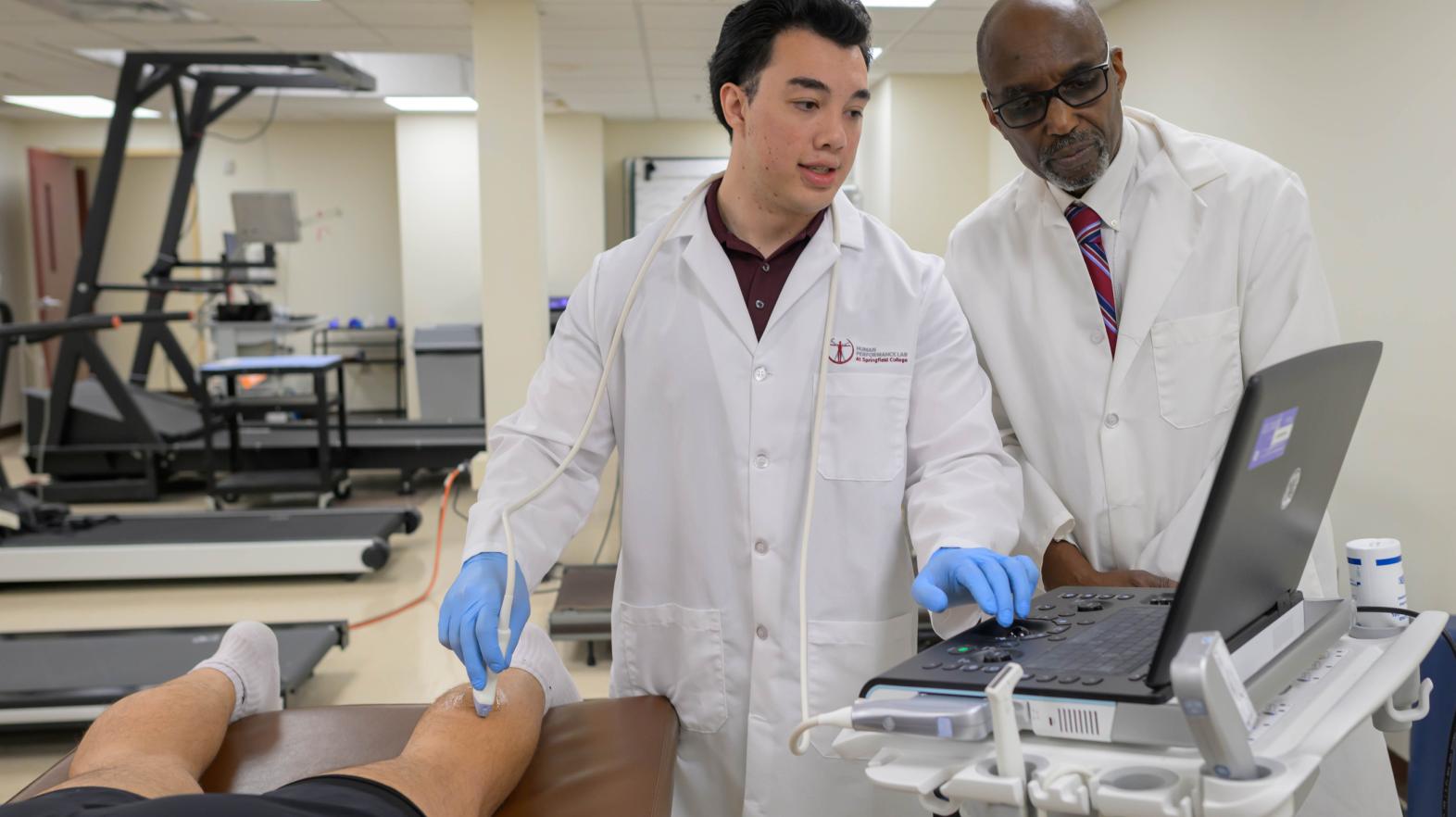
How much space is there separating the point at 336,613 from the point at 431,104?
5113 millimetres

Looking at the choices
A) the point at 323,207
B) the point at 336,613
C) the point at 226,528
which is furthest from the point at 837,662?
the point at 323,207

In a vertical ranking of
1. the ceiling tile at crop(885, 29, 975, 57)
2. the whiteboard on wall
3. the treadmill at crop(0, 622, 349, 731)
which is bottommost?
the treadmill at crop(0, 622, 349, 731)

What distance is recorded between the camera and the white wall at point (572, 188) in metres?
8.88

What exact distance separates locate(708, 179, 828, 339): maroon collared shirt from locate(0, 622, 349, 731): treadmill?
1.63m

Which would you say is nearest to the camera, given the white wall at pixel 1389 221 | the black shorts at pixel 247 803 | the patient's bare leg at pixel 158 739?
the black shorts at pixel 247 803

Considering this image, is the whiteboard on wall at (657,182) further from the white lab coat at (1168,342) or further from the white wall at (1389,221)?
the white lab coat at (1168,342)

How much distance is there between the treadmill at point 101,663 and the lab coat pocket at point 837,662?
5.22 ft

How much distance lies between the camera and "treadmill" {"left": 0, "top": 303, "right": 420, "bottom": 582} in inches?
164

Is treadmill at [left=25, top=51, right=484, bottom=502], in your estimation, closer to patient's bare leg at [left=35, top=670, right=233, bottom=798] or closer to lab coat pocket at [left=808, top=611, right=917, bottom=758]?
patient's bare leg at [left=35, top=670, right=233, bottom=798]

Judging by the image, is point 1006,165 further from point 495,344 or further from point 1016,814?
point 1016,814

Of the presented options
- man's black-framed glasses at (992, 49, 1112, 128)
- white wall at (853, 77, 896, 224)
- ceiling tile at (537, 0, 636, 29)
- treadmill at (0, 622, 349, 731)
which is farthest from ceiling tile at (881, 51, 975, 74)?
man's black-framed glasses at (992, 49, 1112, 128)

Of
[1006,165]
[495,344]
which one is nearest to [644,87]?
[1006,165]

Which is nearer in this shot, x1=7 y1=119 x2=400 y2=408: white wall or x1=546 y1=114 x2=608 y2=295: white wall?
x1=546 y1=114 x2=608 y2=295: white wall

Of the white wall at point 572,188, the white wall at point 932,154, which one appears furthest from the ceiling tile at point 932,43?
the white wall at point 572,188
